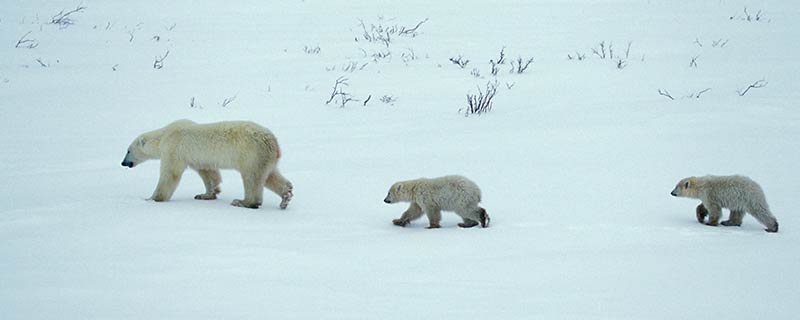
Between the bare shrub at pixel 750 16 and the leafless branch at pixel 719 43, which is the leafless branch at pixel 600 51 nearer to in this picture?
the leafless branch at pixel 719 43

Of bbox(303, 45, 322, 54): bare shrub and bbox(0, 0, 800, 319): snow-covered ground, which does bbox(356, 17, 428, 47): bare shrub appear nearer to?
bbox(0, 0, 800, 319): snow-covered ground

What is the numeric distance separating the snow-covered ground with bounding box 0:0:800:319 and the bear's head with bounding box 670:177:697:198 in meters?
0.17

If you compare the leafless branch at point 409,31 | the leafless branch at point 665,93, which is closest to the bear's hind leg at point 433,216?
the leafless branch at point 665,93

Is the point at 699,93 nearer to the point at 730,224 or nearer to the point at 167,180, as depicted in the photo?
the point at 730,224

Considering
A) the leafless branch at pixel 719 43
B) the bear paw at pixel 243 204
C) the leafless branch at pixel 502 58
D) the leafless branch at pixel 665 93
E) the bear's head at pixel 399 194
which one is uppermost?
the leafless branch at pixel 719 43

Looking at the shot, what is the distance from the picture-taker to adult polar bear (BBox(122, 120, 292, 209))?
6.37 metres

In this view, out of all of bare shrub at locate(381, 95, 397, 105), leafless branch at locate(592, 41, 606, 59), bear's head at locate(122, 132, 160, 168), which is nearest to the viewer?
bear's head at locate(122, 132, 160, 168)

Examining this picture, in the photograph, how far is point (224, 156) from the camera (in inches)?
254

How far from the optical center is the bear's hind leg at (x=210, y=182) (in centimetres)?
677

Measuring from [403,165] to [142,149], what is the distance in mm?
2601

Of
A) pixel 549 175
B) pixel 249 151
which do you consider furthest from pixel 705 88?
pixel 249 151

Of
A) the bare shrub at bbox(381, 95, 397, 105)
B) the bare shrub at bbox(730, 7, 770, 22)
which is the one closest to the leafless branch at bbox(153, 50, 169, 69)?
the bare shrub at bbox(381, 95, 397, 105)

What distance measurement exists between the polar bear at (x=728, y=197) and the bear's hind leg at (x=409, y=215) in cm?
229

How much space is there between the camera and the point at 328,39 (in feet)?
51.3
